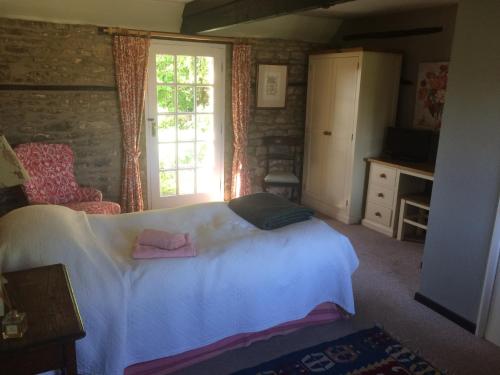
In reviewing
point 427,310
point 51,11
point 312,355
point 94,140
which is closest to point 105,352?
point 312,355

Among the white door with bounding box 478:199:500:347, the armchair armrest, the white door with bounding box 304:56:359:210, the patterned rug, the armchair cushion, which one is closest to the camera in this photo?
the patterned rug

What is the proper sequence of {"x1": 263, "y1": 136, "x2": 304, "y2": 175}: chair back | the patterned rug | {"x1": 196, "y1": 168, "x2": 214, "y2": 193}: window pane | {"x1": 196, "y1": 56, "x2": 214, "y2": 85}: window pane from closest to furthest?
the patterned rug, {"x1": 196, "y1": 56, "x2": 214, "y2": 85}: window pane, {"x1": 196, "y1": 168, "x2": 214, "y2": 193}: window pane, {"x1": 263, "y1": 136, "x2": 304, "y2": 175}: chair back

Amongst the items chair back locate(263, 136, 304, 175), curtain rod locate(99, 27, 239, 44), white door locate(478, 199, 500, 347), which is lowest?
white door locate(478, 199, 500, 347)

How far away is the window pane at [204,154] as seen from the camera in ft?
16.4

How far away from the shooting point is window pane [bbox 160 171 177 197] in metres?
4.86

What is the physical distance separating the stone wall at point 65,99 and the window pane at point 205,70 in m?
0.53

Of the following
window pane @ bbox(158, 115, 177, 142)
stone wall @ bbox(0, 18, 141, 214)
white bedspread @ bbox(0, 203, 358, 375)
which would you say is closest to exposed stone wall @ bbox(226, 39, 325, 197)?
window pane @ bbox(158, 115, 177, 142)

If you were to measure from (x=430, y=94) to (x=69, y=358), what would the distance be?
425cm

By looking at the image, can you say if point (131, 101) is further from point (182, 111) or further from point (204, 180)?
point (204, 180)

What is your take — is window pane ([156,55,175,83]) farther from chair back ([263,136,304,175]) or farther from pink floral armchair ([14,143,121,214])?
chair back ([263,136,304,175])

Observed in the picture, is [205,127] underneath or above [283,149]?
above

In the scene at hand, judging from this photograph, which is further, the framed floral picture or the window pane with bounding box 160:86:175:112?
the window pane with bounding box 160:86:175:112

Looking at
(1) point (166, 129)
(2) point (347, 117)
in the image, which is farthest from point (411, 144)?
(1) point (166, 129)

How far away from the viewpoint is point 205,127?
16.3 ft
